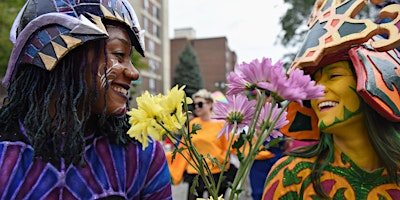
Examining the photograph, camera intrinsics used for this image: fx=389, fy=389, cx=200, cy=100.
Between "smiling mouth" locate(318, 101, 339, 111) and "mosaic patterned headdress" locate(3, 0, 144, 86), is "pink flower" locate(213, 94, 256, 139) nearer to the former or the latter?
"mosaic patterned headdress" locate(3, 0, 144, 86)

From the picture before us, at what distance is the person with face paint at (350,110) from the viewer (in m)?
1.57

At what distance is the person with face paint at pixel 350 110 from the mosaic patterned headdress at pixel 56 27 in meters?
0.81

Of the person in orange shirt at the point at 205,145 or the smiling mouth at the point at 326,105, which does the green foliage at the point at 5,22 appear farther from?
the smiling mouth at the point at 326,105

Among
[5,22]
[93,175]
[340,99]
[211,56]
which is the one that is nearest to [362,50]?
[340,99]

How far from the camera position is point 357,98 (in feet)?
5.53

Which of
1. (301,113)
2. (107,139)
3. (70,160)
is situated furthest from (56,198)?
(301,113)

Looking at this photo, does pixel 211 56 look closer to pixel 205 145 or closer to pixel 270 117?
pixel 205 145

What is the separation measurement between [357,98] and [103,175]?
43.5 inches

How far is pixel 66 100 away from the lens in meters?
1.33

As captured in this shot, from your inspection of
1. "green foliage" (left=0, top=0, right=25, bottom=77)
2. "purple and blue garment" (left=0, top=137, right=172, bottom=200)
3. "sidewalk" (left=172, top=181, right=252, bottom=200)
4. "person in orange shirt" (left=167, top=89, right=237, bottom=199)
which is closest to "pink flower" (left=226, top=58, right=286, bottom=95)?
"purple and blue garment" (left=0, top=137, right=172, bottom=200)

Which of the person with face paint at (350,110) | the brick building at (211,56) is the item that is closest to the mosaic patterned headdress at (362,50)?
the person with face paint at (350,110)

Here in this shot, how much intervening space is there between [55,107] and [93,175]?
272 mm

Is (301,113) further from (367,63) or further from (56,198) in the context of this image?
(56,198)

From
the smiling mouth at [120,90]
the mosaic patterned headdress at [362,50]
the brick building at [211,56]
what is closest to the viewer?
the smiling mouth at [120,90]
